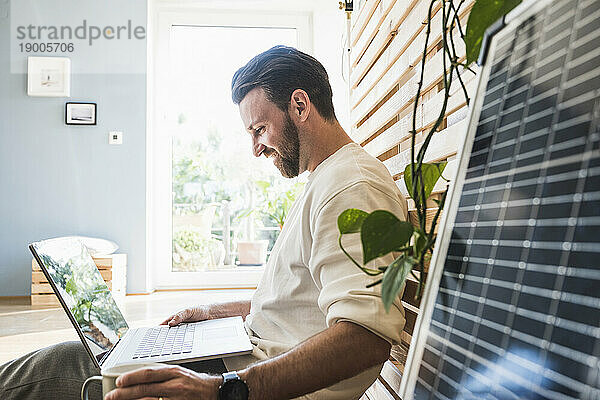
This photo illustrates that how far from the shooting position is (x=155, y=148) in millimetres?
4953

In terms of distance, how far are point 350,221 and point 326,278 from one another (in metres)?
0.31

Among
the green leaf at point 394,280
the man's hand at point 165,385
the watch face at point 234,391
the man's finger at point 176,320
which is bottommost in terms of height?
the man's finger at point 176,320

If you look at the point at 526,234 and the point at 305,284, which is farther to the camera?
the point at 305,284

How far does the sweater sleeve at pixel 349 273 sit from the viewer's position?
89 centimetres

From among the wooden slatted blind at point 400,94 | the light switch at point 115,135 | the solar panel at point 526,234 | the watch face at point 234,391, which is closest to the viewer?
the solar panel at point 526,234

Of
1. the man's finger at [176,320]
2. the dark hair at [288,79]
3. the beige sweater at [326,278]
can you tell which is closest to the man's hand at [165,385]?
the beige sweater at [326,278]

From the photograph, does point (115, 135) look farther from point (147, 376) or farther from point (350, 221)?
point (350, 221)

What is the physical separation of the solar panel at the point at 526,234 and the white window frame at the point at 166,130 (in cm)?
442

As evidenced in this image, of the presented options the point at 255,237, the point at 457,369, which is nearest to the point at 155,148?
the point at 255,237

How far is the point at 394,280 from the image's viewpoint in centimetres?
57

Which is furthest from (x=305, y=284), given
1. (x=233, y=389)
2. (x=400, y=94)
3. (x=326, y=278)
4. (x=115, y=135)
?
(x=115, y=135)

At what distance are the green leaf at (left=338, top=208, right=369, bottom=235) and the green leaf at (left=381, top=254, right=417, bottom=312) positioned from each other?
9 centimetres

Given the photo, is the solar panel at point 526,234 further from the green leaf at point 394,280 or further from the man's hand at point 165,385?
the man's hand at point 165,385

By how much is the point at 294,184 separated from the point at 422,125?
3681 mm
